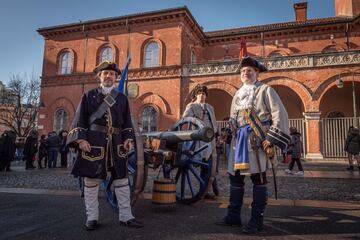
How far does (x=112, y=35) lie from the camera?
21484mm

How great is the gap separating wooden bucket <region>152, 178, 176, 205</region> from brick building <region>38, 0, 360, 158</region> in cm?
1445

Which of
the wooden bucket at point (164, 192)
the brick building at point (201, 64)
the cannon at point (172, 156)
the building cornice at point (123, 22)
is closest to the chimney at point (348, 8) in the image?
the brick building at point (201, 64)

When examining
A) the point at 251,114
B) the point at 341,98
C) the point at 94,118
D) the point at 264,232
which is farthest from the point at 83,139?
the point at 341,98

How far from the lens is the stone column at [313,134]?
1617 cm

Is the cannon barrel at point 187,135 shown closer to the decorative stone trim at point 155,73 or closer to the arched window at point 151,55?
the decorative stone trim at point 155,73

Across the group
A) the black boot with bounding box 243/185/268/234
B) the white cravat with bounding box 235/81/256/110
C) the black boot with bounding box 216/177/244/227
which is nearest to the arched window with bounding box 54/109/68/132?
the white cravat with bounding box 235/81/256/110

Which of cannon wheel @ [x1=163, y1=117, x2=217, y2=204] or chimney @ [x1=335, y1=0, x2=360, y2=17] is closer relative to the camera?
cannon wheel @ [x1=163, y1=117, x2=217, y2=204]

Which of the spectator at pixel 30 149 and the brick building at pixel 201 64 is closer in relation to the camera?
the spectator at pixel 30 149

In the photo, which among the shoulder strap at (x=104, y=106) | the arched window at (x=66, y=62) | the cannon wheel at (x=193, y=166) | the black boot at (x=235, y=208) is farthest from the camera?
the arched window at (x=66, y=62)

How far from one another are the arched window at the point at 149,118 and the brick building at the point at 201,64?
69 millimetres

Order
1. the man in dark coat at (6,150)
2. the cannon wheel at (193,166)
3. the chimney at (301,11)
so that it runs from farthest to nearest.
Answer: the chimney at (301,11) < the man in dark coat at (6,150) < the cannon wheel at (193,166)

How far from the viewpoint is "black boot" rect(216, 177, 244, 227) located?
3.30 m

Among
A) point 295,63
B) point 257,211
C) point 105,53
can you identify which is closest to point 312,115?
point 295,63

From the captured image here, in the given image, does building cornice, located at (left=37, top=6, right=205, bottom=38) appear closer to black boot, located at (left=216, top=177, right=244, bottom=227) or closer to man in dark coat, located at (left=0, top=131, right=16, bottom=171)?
man in dark coat, located at (left=0, top=131, right=16, bottom=171)
